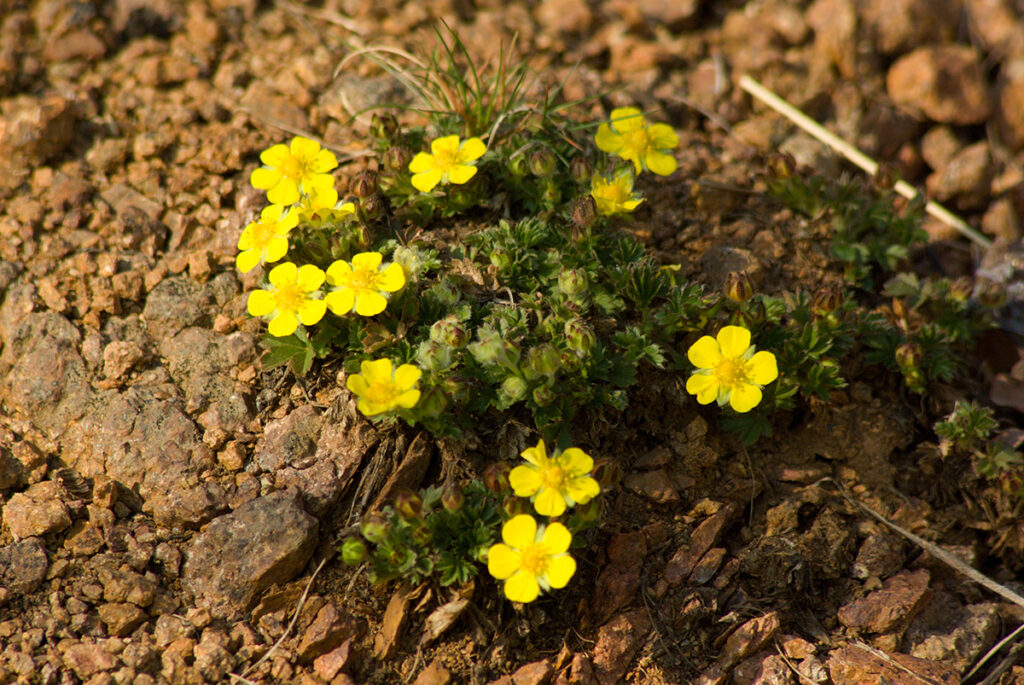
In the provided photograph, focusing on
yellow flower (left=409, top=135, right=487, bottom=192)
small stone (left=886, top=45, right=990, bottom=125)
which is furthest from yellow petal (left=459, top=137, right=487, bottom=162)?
small stone (left=886, top=45, right=990, bottom=125)

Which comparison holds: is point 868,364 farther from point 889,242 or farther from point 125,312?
point 125,312

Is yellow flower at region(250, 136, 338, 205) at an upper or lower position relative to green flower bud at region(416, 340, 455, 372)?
upper

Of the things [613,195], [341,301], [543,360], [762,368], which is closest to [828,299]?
[762,368]

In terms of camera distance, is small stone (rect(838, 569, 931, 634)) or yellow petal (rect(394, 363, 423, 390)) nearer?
yellow petal (rect(394, 363, 423, 390))

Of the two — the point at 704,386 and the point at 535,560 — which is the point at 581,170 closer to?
the point at 704,386

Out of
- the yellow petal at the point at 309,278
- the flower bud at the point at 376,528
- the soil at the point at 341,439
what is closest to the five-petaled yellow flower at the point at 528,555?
the soil at the point at 341,439

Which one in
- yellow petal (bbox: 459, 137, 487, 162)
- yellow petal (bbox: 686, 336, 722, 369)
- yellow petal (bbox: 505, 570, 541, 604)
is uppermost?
yellow petal (bbox: 459, 137, 487, 162)

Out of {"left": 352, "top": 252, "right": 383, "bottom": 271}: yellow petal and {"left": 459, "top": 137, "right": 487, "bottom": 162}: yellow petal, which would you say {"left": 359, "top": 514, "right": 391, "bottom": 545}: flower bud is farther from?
{"left": 459, "top": 137, "right": 487, "bottom": 162}: yellow petal

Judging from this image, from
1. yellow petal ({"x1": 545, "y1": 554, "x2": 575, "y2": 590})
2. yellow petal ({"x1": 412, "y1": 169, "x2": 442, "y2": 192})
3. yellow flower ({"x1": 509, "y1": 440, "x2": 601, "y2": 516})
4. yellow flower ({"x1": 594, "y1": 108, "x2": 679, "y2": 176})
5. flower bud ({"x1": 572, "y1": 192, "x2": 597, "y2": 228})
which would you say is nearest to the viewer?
yellow petal ({"x1": 545, "y1": 554, "x2": 575, "y2": 590})
